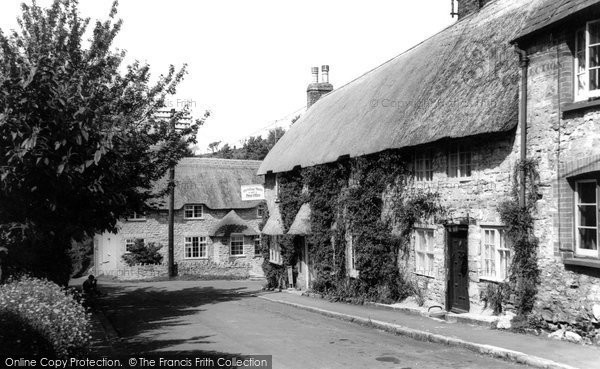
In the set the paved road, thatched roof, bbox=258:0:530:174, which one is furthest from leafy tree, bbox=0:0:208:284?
thatched roof, bbox=258:0:530:174

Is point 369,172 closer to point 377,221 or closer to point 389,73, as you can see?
point 377,221

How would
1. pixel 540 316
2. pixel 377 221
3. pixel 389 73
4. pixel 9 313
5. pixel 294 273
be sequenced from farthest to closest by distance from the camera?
pixel 294 273 < pixel 389 73 < pixel 377 221 < pixel 540 316 < pixel 9 313

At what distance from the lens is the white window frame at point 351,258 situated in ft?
65.1

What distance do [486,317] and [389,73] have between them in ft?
43.1

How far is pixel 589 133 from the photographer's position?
10.7 metres

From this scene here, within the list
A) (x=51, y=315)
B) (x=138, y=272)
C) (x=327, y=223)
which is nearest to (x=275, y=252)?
(x=327, y=223)

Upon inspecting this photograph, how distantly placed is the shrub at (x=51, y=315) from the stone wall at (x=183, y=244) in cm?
3188

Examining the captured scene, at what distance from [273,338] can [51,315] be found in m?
5.89

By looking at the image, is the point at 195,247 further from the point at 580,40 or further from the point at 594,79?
the point at 594,79

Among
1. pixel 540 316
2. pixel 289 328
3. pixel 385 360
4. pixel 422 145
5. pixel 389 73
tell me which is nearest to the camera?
pixel 385 360

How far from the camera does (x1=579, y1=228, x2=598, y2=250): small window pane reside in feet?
35.5

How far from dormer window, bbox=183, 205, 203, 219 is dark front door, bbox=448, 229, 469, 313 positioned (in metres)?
29.8

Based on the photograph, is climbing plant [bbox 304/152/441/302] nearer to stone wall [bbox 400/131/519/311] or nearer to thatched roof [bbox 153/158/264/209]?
stone wall [bbox 400/131/519/311]

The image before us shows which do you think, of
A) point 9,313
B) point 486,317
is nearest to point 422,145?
point 486,317
